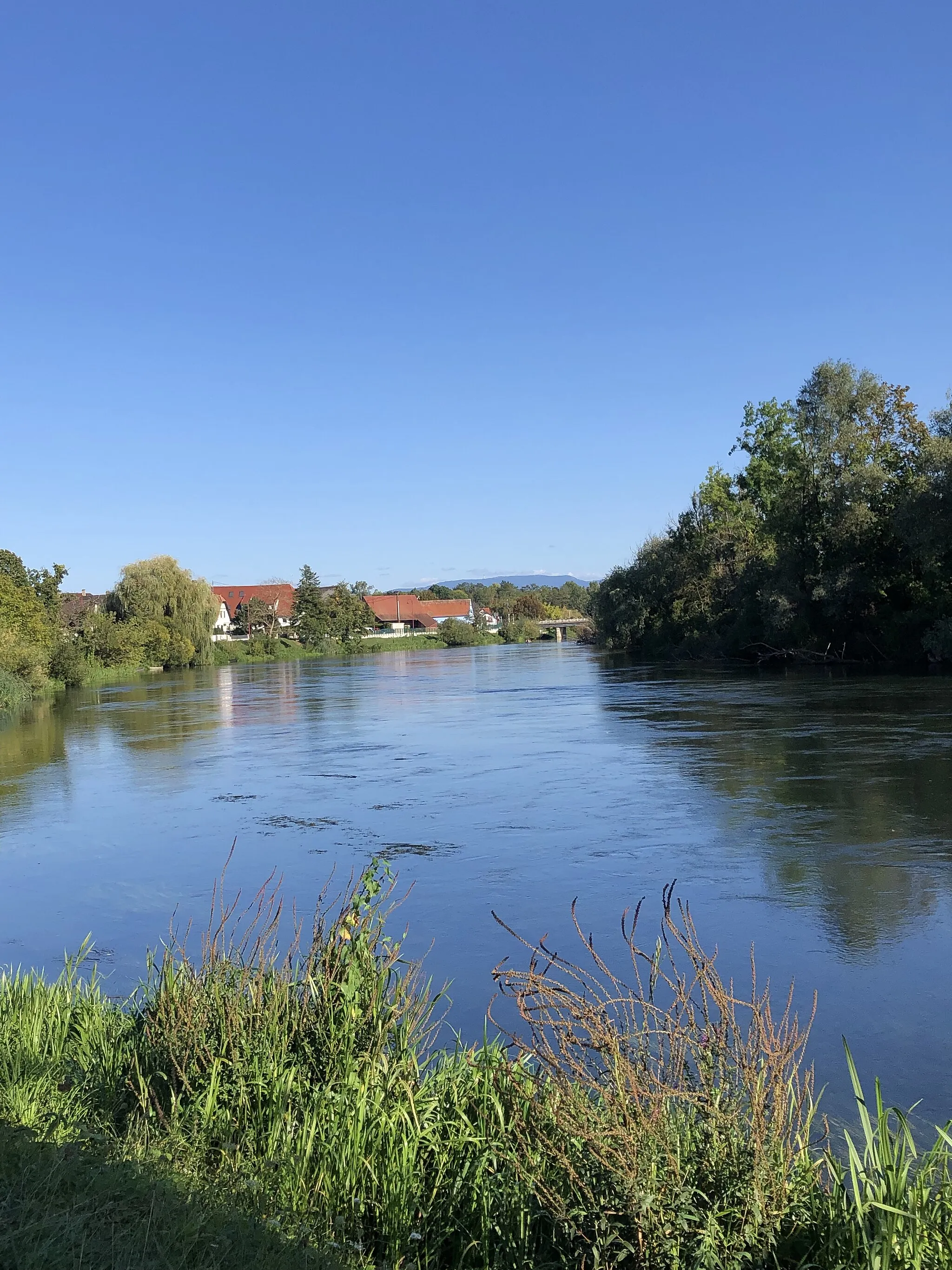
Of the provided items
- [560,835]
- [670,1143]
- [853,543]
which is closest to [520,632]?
[853,543]

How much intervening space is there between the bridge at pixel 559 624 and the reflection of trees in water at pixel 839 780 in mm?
71290

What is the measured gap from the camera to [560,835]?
11.9 metres

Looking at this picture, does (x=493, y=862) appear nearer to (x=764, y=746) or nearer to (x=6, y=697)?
(x=764, y=746)

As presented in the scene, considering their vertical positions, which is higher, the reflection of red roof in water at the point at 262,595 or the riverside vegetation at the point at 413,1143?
the reflection of red roof in water at the point at 262,595

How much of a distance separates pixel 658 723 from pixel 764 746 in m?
4.94

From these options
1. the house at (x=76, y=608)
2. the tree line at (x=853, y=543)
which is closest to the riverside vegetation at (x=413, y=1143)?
the tree line at (x=853, y=543)

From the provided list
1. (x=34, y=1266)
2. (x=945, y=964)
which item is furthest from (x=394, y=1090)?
(x=945, y=964)

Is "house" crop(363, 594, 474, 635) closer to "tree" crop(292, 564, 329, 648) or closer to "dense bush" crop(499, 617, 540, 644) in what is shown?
"dense bush" crop(499, 617, 540, 644)

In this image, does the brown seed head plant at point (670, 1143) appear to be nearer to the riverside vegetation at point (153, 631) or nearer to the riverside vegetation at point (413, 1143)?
the riverside vegetation at point (413, 1143)

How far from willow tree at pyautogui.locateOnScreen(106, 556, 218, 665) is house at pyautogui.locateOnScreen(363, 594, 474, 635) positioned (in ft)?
141

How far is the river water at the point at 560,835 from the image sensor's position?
7355 millimetres

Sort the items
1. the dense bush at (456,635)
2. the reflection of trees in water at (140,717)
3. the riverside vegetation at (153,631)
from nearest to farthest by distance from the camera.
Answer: the reflection of trees in water at (140,717)
the riverside vegetation at (153,631)
the dense bush at (456,635)

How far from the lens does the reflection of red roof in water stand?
10419 cm

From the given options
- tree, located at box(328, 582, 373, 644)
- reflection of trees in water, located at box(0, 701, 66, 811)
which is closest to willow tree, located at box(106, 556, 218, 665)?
tree, located at box(328, 582, 373, 644)
